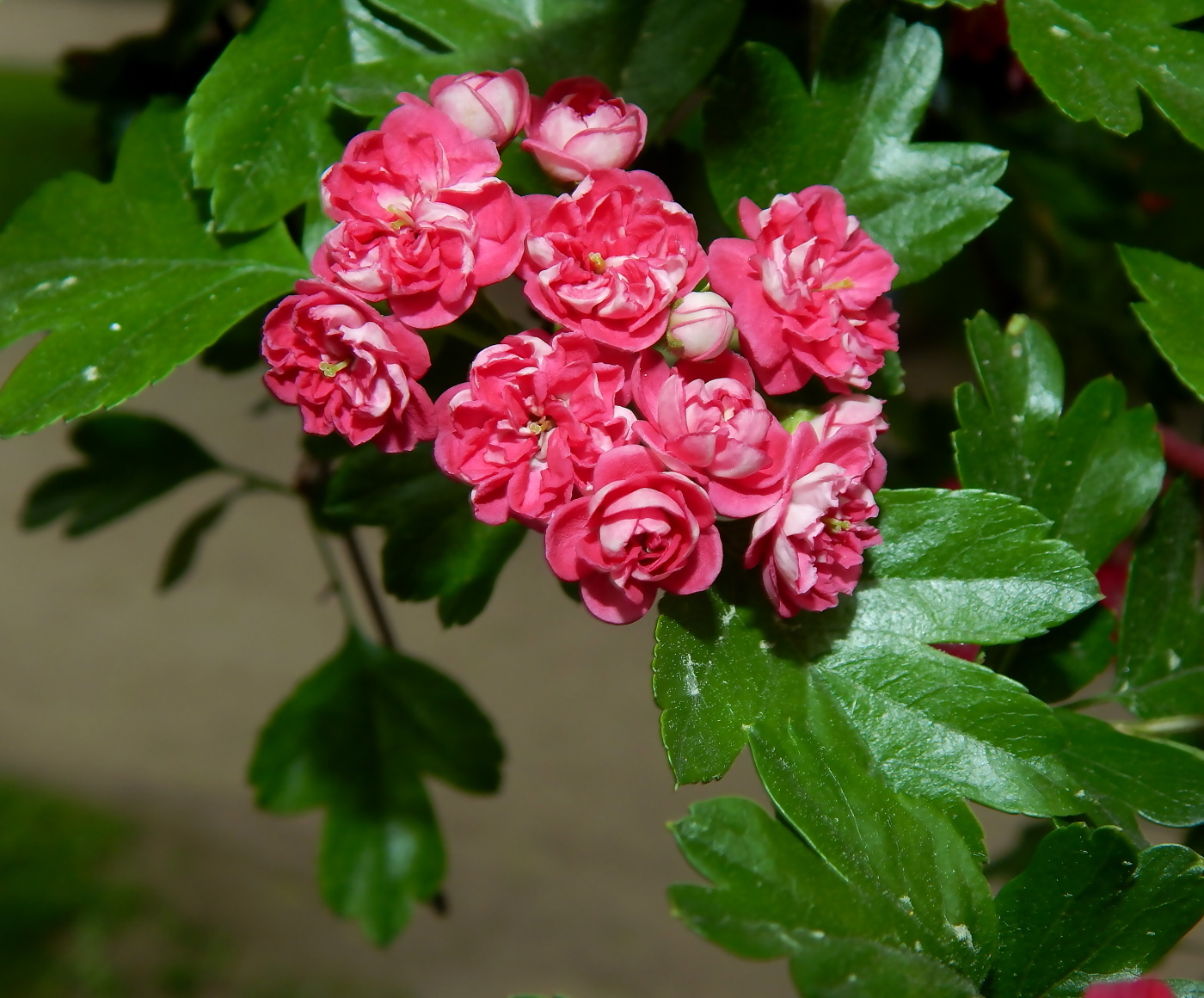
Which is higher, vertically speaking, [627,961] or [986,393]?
[986,393]

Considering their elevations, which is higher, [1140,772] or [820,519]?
[820,519]

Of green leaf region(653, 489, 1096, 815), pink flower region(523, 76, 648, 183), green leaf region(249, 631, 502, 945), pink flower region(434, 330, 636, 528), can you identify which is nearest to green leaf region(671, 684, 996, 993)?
green leaf region(653, 489, 1096, 815)

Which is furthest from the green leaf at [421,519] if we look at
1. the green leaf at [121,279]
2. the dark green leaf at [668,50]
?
the dark green leaf at [668,50]

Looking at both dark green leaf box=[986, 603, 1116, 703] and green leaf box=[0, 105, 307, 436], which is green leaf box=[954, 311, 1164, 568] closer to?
dark green leaf box=[986, 603, 1116, 703]

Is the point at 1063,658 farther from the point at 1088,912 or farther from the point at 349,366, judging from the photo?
the point at 349,366

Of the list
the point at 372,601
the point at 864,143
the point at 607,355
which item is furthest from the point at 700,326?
the point at 372,601

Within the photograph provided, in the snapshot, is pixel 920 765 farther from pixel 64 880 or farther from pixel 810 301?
pixel 64 880

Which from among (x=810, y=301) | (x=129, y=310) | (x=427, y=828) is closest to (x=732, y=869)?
(x=810, y=301)
